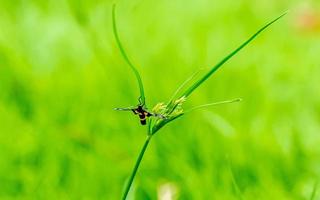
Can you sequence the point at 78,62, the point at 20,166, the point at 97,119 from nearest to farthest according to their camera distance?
the point at 20,166 < the point at 97,119 < the point at 78,62

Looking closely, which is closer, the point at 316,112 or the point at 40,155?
the point at 40,155

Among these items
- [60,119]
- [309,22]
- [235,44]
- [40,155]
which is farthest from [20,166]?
[309,22]

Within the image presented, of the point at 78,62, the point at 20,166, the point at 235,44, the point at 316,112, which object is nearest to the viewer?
the point at 20,166

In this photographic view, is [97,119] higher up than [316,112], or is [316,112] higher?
[97,119]

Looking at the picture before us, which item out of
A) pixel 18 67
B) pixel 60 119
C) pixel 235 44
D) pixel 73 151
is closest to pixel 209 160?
pixel 73 151

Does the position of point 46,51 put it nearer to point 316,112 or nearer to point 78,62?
point 78,62

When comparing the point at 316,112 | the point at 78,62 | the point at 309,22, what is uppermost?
the point at 78,62

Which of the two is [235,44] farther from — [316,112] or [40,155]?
[40,155]
